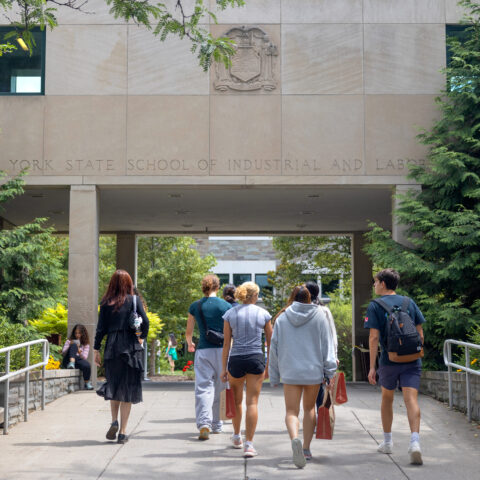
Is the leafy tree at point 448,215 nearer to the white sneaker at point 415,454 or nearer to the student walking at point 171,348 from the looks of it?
the white sneaker at point 415,454

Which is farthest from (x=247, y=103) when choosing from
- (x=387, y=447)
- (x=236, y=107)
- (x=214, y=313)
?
(x=387, y=447)

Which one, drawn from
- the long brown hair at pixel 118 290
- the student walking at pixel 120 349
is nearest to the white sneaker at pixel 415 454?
the student walking at pixel 120 349

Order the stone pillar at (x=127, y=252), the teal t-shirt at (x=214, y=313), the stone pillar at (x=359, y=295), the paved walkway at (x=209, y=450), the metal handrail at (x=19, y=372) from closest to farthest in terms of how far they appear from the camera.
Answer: the paved walkway at (x=209, y=450)
the teal t-shirt at (x=214, y=313)
the metal handrail at (x=19, y=372)
the stone pillar at (x=359, y=295)
the stone pillar at (x=127, y=252)

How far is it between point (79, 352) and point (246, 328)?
7530mm

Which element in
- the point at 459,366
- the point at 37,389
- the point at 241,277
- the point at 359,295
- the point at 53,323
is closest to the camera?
the point at 459,366

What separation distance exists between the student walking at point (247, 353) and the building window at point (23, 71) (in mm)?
9161

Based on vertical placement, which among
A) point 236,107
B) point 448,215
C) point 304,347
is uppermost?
point 236,107

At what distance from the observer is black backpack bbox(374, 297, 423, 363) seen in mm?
7215

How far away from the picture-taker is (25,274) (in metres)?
15.8

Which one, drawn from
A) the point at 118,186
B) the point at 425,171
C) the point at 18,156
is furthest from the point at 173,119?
the point at 425,171

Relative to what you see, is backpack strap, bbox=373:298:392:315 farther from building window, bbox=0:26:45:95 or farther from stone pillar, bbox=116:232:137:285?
stone pillar, bbox=116:232:137:285

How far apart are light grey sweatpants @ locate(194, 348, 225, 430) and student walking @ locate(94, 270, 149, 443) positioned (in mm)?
663

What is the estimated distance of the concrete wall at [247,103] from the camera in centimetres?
1510

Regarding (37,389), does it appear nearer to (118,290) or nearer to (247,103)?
(118,290)
